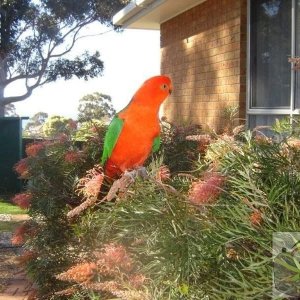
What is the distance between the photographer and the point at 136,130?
2.77 m

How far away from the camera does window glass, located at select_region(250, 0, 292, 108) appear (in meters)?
5.79

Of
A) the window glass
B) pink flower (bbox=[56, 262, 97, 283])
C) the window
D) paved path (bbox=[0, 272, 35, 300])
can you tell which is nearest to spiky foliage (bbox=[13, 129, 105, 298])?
pink flower (bbox=[56, 262, 97, 283])

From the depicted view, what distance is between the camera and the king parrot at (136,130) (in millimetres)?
2682

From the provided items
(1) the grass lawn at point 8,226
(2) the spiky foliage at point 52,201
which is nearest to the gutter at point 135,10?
(1) the grass lawn at point 8,226

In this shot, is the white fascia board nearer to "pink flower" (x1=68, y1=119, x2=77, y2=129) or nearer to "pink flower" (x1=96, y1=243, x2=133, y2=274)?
"pink flower" (x1=68, y1=119, x2=77, y2=129)

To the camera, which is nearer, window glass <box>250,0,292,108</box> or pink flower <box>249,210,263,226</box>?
pink flower <box>249,210,263,226</box>

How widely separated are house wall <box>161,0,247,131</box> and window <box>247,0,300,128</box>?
0.13 meters

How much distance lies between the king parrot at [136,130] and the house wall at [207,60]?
3.12 meters

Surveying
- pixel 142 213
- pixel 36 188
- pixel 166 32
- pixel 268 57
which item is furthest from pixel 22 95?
pixel 142 213

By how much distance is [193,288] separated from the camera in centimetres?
122

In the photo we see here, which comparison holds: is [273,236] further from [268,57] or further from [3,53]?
[3,53]

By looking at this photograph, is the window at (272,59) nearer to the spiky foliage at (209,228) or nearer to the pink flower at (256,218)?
the spiky foliage at (209,228)

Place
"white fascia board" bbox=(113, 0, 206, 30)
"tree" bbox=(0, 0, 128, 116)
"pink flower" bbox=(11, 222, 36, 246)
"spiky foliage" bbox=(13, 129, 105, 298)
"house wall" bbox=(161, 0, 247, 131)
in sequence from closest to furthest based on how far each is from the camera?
"spiky foliage" bbox=(13, 129, 105, 298) < "pink flower" bbox=(11, 222, 36, 246) < "house wall" bbox=(161, 0, 247, 131) < "white fascia board" bbox=(113, 0, 206, 30) < "tree" bbox=(0, 0, 128, 116)

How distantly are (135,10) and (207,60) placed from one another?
5.94 ft
